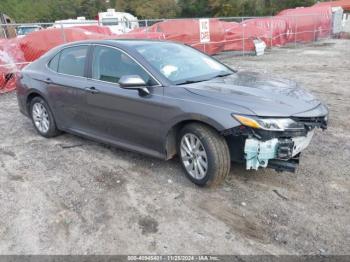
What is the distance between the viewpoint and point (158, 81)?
4.14 meters

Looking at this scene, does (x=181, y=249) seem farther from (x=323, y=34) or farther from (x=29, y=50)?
(x=323, y=34)

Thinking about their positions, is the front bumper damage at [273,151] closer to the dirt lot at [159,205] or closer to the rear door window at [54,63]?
the dirt lot at [159,205]

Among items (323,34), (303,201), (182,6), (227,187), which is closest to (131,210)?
(227,187)

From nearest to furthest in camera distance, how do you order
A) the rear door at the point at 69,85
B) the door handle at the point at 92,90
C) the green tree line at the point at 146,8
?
the door handle at the point at 92,90 < the rear door at the point at 69,85 < the green tree line at the point at 146,8

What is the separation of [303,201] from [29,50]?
9.49 metres

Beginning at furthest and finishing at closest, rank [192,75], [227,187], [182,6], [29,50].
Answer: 1. [182,6]
2. [29,50]
3. [192,75]
4. [227,187]

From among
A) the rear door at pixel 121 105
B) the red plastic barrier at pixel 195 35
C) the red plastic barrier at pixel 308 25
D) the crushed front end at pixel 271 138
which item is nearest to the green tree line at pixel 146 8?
the red plastic barrier at pixel 195 35

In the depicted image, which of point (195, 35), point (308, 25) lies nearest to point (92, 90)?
point (195, 35)

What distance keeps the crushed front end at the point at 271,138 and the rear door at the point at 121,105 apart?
3.16ft

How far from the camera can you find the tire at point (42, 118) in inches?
225

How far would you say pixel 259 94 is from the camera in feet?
12.4

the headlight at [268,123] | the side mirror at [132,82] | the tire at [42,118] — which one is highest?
the side mirror at [132,82]

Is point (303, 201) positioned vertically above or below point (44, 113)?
below

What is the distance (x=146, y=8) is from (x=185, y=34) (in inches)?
1759
